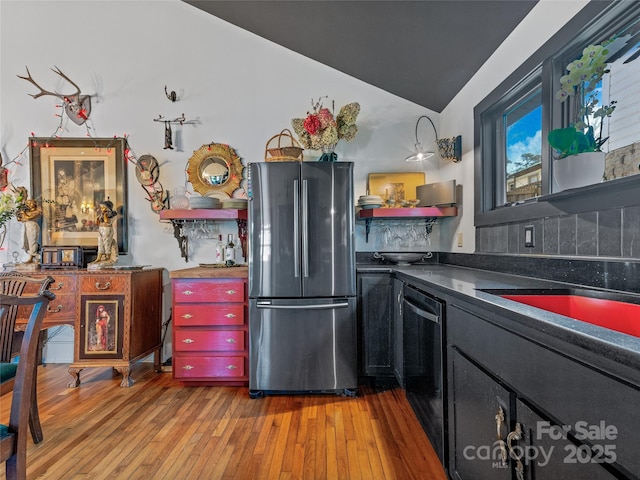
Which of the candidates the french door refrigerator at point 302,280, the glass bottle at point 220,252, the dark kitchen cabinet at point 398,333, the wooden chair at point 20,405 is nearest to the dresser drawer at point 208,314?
the french door refrigerator at point 302,280

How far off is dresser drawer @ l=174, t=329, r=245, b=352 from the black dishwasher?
4.12ft

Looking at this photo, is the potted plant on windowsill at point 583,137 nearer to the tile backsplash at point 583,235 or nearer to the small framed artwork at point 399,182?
the tile backsplash at point 583,235

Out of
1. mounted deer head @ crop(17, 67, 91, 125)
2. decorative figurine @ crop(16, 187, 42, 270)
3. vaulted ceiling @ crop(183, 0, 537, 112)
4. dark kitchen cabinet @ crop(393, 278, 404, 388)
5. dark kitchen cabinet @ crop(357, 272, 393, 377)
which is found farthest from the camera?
mounted deer head @ crop(17, 67, 91, 125)

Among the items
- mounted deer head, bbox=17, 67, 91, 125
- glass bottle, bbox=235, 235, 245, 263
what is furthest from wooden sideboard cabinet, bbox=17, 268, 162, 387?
mounted deer head, bbox=17, 67, 91, 125

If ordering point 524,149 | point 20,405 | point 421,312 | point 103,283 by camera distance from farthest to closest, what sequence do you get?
point 103,283, point 524,149, point 421,312, point 20,405

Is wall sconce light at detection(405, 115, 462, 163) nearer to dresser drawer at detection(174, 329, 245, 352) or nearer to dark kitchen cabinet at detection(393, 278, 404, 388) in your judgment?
dark kitchen cabinet at detection(393, 278, 404, 388)

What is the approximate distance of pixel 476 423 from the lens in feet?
3.61

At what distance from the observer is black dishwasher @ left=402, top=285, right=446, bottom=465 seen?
4.74ft

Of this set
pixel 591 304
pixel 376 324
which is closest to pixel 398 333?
pixel 376 324

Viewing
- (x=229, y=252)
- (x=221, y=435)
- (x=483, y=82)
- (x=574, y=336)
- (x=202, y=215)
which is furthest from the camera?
(x=229, y=252)

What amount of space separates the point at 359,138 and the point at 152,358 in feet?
9.42

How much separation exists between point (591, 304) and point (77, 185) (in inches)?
150

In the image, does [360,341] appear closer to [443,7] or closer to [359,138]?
[359,138]

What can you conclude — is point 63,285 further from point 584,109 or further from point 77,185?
point 584,109
